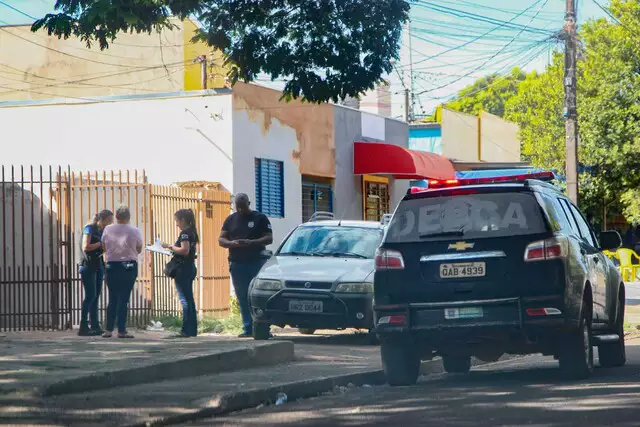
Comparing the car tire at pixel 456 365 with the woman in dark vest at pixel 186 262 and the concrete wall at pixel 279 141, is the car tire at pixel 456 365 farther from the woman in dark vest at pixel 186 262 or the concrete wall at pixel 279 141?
the concrete wall at pixel 279 141

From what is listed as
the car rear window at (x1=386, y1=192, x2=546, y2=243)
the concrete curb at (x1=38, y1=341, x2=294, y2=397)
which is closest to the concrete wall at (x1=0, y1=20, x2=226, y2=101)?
the concrete curb at (x1=38, y1=341, x2=294, y2=397)

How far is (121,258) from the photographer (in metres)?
15.8

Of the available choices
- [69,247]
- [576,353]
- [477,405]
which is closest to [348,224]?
[69,247]

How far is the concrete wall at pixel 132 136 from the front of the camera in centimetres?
2367

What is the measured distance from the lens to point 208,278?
21641mm

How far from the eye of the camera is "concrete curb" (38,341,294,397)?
9.86 m

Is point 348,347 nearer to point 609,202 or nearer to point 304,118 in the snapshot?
point 304,118

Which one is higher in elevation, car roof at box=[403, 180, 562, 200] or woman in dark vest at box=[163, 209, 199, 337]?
car roof at box=[403, 180, 562, 200]

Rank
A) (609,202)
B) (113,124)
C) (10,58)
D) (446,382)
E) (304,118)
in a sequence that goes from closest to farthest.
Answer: (446,382), (113,124), (304,118), (10,58), (609,202)

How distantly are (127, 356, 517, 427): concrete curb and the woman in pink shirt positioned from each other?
4.81 metres

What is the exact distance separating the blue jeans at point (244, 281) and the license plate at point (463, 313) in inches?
257

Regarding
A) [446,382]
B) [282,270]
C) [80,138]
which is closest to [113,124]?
[80,138]

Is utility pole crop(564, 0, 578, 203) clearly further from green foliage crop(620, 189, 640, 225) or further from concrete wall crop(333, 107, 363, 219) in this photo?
green foliage crop(620, 189, 640, 225)

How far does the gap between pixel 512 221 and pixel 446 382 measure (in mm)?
1892
